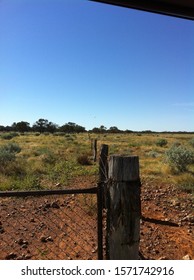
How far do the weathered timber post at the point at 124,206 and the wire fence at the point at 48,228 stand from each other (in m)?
1.09

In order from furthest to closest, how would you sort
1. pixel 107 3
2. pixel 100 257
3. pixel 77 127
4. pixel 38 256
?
pixel 77 127
pixel 38 256
pixel 107 3
pixel 100 257

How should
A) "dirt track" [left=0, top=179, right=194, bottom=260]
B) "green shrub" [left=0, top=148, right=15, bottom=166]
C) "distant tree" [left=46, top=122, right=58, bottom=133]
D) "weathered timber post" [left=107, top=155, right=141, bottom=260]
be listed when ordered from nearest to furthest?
1. "weathered timber post" [left=107, top=155, right=141, bottom=260]
2. "dirt track" [left=0, top=179, right=194, bottom=260]
3. "green shrub" [left=0, top=148, right=15, bottom=166]
4. "distant tree" [left=46, top=122, right=58, bottom=133]

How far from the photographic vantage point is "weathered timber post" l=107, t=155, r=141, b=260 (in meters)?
1.20

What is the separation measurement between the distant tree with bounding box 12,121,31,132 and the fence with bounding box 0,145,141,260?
1353 inches

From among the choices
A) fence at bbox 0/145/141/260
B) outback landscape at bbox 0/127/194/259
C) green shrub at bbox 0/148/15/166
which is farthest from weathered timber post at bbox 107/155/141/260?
green shrub at bbox 0/148/15/166

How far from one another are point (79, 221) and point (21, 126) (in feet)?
116

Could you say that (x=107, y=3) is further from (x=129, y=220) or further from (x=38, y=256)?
(x=38, y=256)

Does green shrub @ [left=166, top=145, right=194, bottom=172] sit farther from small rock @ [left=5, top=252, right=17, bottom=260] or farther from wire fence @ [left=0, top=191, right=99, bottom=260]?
small rock @ [left=5, top=252, right=17, bottom=260]

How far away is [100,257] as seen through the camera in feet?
4.99

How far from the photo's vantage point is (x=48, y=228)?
278cm

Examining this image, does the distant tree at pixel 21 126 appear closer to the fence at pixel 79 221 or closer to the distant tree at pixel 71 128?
the distant tree at pixel 71 128

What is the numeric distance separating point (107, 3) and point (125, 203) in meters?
1.47
